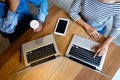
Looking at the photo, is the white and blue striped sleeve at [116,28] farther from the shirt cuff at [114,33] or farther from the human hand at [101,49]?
the human hand at [101,49]

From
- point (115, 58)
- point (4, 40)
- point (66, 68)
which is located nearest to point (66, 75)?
point (66, 68)

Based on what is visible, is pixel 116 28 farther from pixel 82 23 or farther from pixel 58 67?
pixel 58 67

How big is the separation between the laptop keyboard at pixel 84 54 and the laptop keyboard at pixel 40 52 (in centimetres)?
11

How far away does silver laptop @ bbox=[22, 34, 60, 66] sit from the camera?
36.5 inches

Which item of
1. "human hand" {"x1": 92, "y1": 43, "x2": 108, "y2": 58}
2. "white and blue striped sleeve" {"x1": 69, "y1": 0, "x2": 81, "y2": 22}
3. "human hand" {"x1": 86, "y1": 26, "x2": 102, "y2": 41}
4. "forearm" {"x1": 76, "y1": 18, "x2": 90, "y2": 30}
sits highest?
"white and blue striped sleeve" {"x1": 69, "y1": 0, "x2": 81, "y2": 22}

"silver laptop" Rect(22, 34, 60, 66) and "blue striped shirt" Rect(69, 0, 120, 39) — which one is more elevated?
"blue striped shirt" Rect(69, 0, 120, 39)

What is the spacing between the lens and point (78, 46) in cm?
94

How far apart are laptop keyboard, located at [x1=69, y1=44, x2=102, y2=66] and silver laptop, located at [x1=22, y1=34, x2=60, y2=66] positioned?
0.09m

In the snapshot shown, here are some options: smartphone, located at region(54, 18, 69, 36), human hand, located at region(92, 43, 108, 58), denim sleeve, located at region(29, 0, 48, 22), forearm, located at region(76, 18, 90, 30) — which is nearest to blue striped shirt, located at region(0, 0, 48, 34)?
denim sleeve, located at region(29, 0, 48, 22)

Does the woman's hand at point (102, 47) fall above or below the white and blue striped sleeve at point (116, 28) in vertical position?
→ below

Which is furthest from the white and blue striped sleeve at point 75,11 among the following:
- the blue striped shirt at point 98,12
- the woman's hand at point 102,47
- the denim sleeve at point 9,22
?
the denim sleeve at point 9,22

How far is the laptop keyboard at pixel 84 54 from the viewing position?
898 millimetres

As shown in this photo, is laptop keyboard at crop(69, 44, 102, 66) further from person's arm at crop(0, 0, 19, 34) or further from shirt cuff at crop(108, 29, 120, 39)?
person's arm at crop(0, 0, 19, 34)

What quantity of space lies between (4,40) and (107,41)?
42.8 inches
